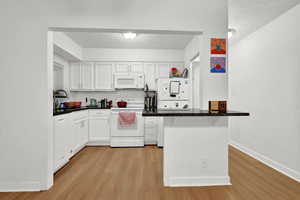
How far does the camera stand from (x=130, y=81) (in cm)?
434

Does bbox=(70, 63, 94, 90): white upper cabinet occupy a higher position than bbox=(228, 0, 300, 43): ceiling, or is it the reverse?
bbox=(228, 0, 300, 43): ceiling

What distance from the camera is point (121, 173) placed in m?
2.48

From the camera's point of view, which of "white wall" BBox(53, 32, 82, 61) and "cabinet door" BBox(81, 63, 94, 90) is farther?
"cabinet door" BBox(81, 63, 94, 90)

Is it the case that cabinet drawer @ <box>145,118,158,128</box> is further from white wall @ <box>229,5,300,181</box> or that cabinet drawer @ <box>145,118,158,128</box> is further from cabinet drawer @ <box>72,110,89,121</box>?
white wall @ <box>229,5,300,181</box>

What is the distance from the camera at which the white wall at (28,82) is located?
2.01m

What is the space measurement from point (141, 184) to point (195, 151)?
858 mm

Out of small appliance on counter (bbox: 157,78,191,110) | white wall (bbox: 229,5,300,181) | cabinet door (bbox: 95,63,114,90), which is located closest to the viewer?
white wall (bbox: 229,5,300,181)

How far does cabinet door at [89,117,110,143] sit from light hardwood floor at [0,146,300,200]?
882 millimetres

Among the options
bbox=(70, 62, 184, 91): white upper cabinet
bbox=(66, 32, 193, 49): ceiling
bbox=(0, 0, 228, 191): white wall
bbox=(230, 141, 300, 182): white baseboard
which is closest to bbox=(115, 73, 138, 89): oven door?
bbox=(70, 62, 184, 91): white upper cabinet

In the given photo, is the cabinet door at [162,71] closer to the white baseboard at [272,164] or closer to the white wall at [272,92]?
the white wall at [272,92]

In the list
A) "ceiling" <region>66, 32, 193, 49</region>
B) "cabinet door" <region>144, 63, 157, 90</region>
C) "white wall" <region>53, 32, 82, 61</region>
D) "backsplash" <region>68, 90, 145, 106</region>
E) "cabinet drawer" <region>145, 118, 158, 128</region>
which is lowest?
"cabinet drawer" <region>145, 118, 158, 128</region>

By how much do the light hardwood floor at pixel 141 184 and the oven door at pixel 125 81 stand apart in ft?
6.46

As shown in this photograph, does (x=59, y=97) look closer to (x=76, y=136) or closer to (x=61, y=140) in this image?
(x=76, y=136)

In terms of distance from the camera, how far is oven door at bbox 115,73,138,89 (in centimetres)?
430
